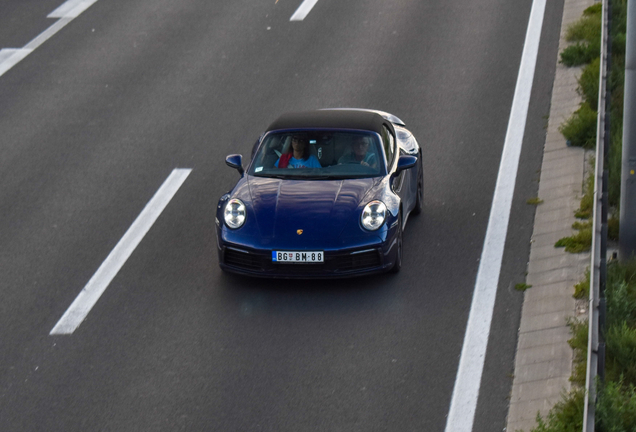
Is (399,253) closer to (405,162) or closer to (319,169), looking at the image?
(405,162)

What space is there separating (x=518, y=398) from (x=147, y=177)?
6934 millimetres

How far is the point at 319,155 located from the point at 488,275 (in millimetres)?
2285

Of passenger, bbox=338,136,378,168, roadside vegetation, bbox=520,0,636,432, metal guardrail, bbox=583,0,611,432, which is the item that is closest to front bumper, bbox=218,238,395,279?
passenger, bbox=338,136,378,168

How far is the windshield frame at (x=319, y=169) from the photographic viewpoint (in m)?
9.80

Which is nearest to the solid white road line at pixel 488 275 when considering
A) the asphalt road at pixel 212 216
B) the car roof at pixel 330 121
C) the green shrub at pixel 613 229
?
the asphalt road at pixel 212 216

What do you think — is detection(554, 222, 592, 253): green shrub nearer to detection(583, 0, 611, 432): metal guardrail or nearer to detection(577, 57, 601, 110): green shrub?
detection(583, 0, 611, 432): metal guardrail

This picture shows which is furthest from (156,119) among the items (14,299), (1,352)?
(1,352)

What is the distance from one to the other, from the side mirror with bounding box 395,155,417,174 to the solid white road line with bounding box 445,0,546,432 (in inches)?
47.4

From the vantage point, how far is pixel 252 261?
9039mm

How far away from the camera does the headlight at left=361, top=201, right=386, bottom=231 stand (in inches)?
358

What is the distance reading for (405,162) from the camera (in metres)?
10.0

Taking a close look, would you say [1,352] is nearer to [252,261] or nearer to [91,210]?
[252,261]

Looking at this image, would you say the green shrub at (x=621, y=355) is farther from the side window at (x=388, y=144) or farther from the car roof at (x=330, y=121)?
the car roof at (x=330, y=121)

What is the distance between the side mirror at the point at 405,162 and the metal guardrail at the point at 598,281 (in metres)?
1.95
